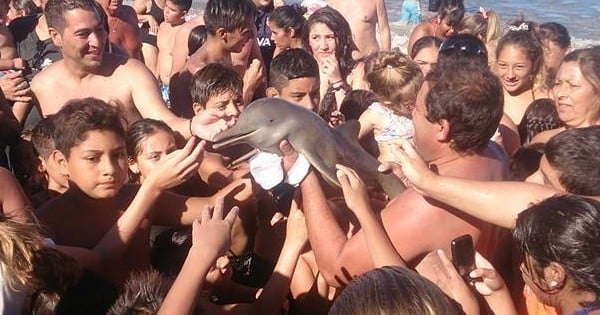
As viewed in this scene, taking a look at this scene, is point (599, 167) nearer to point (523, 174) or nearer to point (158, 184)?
point (523, 174)

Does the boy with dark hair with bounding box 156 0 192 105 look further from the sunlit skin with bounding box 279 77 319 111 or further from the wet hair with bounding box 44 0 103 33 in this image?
the sunlit skin with bounding box 279 77 319 111

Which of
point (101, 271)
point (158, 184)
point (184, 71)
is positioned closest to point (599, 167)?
point (158, 184)

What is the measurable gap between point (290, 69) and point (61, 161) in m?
1.48

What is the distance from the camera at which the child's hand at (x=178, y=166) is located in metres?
3.03

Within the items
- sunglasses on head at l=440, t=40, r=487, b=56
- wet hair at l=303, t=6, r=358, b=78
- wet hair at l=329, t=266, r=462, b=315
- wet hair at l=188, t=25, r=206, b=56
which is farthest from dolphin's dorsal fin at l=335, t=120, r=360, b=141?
wet hair at l=188, t=25, r=206, b=56

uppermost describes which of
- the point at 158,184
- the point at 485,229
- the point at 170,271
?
the point at 158,184

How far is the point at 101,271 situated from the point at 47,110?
5.59ft

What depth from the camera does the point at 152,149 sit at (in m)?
3.53

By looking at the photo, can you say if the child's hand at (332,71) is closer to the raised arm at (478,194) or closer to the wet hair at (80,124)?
the wet hair at (80,124)

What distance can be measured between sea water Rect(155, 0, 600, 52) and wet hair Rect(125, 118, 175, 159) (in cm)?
1487

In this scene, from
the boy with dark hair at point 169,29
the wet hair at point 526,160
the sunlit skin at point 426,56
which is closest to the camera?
the wet hair at point 526,160

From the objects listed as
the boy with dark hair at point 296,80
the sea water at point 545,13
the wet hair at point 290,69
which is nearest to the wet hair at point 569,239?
the boy with dark hair at point 296,80

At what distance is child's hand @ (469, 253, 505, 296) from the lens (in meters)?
2.53

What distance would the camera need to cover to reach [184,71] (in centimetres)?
504
